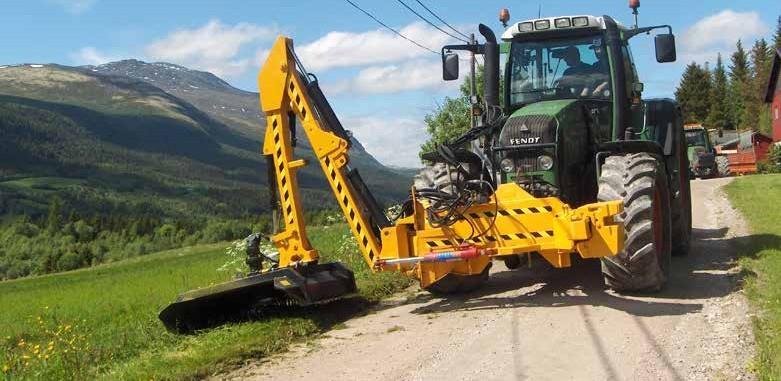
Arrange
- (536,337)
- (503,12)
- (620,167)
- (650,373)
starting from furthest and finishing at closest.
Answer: (503,12)
(620,167)
(536,337)
(650,373)

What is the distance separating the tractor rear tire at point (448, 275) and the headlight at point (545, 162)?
0.94 meters

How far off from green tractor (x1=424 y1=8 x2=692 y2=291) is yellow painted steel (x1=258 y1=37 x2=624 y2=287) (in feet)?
2.17

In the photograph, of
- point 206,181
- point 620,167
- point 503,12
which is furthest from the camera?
point 206,181

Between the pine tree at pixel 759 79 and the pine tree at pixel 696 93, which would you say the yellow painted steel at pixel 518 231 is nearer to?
the pine tree at pixel 759 79

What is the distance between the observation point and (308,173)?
198 meters

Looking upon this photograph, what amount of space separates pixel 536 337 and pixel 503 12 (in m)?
5.72

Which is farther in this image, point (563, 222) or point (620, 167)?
point (620, 167)

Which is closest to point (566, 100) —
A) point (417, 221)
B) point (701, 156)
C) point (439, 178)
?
point (439, 178)

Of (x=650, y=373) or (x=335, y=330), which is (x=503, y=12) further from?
(x=650, y=373)

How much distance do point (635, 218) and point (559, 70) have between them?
291cm

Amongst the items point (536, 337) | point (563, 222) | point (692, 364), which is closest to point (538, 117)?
point (563, 222)

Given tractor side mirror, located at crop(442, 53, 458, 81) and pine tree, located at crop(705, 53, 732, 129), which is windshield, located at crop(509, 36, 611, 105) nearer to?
tractor side mirror, located at crop(442, 53, 458, 81)

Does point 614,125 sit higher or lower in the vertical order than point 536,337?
higher

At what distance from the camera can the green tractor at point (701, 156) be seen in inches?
1323
